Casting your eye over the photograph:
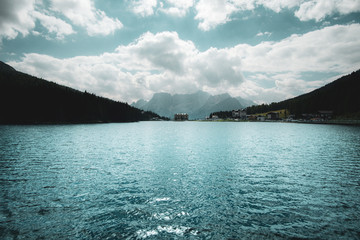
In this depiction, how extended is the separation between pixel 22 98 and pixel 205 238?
160759mm

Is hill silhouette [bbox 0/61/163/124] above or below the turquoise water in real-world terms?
above

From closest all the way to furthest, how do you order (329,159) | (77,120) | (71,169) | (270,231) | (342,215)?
(270,231) → (342,215) → (71,169) → (329,159) → (77,120)

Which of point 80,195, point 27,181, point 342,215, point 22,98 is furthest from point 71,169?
point 22,98

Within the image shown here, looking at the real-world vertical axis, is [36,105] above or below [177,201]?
above

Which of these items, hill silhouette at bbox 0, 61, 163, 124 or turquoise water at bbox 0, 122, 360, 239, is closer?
turquoise water at bbox 0, 122, 360, 239

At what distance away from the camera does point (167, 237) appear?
391 inches

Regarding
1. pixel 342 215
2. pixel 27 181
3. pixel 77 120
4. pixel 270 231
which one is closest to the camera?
pixel 270 231

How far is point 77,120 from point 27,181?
16128cm

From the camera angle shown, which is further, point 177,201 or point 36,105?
point 36,105

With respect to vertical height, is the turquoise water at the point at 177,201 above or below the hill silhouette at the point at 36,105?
below

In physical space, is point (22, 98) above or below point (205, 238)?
above

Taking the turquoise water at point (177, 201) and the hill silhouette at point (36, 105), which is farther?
the hill silhouette at point (36, 105)

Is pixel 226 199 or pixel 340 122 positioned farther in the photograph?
pixel 340 122

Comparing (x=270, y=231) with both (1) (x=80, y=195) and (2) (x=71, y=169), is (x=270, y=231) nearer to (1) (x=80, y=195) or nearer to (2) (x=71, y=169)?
(1) (x=80, y=195)
